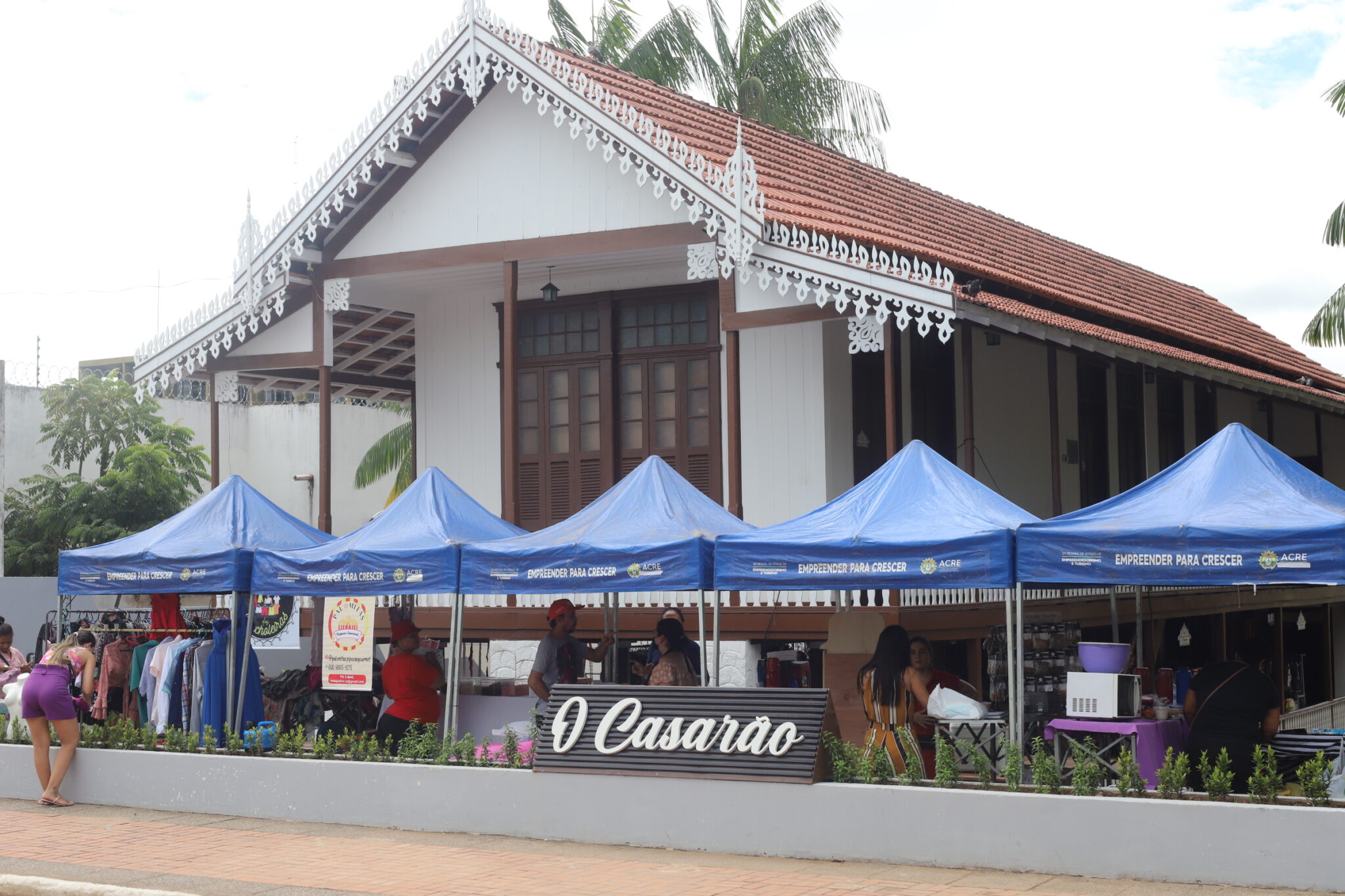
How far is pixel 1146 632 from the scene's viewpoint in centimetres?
1953

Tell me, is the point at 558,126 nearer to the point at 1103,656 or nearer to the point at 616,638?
the point at 616,638

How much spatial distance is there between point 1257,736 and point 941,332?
478 centimetres

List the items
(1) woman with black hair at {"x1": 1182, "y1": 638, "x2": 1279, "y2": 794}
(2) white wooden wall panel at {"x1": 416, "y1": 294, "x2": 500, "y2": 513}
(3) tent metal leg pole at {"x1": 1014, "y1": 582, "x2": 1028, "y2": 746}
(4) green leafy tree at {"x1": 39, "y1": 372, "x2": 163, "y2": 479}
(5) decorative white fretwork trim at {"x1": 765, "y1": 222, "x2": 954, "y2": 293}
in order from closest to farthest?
1. (1) woman with black hair at {"x1": 1182, "y1": 638, "x2": 1279, "y2": 794}
2. (3) tent metal leg pole at {"x1": 1014, "y1": 582, "x2": 1028, "y2": 746}
3. (5) decorative white fretwork trim at {"x1": 765, "y1": 222, "x2": 954, "y2": 293}
4. (2) white wooden wall panel at {"x1": 416, "y1": 294, "x2": 500, "y2": 513}
5. (4) green leafy tree at {"x1": 39, "y1": 372, "x2": 163, "y2": 479}

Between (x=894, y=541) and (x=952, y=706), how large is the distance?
4.54 ft

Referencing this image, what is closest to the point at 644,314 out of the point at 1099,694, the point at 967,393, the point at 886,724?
the point at 967,393

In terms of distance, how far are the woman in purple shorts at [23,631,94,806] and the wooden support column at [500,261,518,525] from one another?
4622mm

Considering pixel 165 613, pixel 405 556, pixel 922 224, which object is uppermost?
pixel 922 224

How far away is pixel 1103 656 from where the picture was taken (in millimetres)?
10625

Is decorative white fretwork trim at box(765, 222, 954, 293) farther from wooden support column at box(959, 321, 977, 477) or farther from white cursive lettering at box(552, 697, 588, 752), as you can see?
white cursive lettering at box(552, 697, 588, 752)

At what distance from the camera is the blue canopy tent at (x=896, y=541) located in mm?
10336

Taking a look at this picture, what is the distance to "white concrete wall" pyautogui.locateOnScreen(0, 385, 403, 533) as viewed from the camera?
1384 inches

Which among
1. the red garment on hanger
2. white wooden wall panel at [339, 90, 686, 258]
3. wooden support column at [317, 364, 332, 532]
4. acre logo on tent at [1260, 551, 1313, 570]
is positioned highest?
white wooden wall panel at [339, 90, 686, 258]

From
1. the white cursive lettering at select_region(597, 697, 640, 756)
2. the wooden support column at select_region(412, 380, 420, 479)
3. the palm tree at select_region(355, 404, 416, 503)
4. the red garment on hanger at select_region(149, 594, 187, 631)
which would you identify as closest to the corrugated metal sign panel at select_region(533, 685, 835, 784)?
the white cursive lettering at select_region(597, 697, 640, 756)

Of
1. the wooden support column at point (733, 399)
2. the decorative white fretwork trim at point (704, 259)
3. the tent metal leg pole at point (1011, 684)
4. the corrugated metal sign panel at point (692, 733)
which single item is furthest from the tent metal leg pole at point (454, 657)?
the tent metal leg pole at point (1011, 684)
